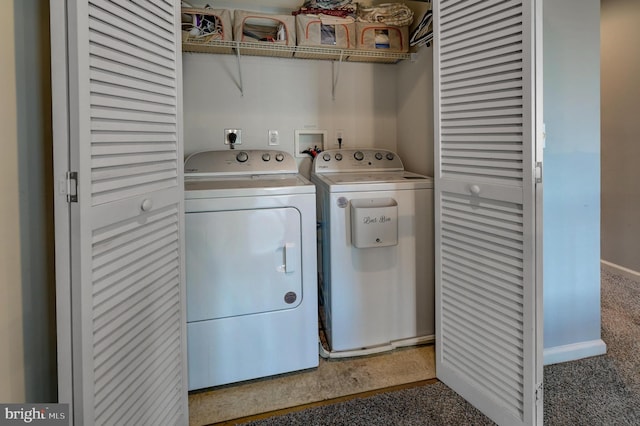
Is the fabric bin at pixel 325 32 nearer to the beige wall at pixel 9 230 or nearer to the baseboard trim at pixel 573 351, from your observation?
the beige wall at pixel 9 230

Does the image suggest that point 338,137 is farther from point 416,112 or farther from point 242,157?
point 242,157

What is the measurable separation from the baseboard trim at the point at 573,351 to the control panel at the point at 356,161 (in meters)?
1.42

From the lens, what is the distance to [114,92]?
3.08 feet

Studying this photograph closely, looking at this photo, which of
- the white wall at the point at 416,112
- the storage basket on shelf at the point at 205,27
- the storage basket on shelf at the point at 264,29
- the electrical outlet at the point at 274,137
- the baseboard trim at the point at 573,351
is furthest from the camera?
the electrical outlet at the point at 274,137

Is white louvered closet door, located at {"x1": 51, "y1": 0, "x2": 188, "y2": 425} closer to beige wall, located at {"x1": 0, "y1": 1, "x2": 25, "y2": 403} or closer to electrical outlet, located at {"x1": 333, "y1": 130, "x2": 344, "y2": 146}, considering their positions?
beige wall, located at {"x1": 0, "y1": 1, "x2": 25, "y2": 403}

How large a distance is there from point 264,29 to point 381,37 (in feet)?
2.54

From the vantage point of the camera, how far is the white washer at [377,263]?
6.07ft

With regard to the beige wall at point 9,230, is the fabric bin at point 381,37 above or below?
above

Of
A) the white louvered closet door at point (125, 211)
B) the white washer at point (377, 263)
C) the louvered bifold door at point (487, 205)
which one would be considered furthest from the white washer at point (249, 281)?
the louvered bifold door at point (487, 205)

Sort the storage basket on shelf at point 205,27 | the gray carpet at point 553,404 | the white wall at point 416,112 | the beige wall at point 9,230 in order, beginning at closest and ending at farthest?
the beige wall at point 9,230 < the gray carpet at point 553,404 < the storage basket on shelf at point 205,27 < the white wall at point 416,112

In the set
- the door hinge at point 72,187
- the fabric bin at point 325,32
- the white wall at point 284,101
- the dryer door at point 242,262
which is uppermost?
the fabric bin at point 325,32

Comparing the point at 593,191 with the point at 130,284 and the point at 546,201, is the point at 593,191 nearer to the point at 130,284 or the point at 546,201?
the point at 546,201

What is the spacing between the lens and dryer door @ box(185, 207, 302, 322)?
162 centimetres

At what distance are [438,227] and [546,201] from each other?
23.1 inches
